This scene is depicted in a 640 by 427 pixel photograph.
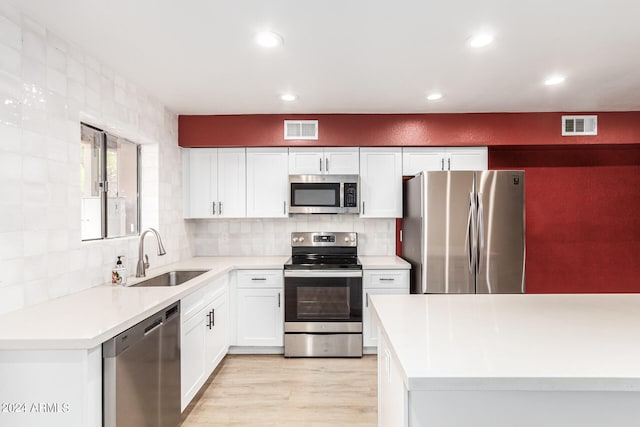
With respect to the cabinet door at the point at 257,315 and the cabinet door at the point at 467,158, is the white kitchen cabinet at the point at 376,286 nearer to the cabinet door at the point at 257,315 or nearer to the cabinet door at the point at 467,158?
the cabinet door at the point at 257,315

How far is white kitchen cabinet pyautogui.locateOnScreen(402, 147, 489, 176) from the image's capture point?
354 cm

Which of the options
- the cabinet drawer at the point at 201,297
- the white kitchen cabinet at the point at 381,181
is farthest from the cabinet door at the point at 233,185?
the white kitchen cabinet at the point at 381,181

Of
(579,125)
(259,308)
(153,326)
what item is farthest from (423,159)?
(153,326)

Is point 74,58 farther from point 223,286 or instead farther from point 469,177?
point 469,177

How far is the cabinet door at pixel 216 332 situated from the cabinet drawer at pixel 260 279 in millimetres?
246

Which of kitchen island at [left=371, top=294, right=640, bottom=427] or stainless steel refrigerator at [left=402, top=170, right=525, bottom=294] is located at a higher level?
stainless steel refrigerator at [left=402, top=170, right=525, bottom=294]

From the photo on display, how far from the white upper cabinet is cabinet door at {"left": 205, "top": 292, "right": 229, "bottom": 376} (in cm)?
151

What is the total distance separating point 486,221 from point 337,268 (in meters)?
Answer: 1.40

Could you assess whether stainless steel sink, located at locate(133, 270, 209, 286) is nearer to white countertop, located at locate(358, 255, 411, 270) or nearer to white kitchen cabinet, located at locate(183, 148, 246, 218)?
white kitchen cabinet, located at locate(183, 148, 246, 218)

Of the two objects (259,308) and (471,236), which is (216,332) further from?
(471,236)

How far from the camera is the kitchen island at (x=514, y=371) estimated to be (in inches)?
38.6

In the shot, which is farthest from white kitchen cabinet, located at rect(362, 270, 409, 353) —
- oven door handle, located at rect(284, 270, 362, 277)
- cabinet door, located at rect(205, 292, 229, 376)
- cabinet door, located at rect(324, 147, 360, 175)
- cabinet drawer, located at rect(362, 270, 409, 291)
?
cabinet door, located at rect(205, 292, 229, 376)

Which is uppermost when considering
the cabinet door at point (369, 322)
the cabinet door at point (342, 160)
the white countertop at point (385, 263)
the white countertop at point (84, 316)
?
the cabinet door at point (342, 160)

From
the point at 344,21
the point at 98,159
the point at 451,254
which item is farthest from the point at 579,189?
the point at 98,159
